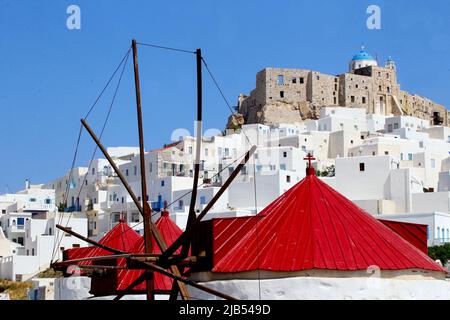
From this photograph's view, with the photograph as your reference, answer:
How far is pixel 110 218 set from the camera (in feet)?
237

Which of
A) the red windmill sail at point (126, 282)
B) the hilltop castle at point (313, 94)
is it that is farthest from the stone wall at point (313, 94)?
the red windmill sail at point (126, 282)

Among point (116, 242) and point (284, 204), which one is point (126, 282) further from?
point (284, 204)

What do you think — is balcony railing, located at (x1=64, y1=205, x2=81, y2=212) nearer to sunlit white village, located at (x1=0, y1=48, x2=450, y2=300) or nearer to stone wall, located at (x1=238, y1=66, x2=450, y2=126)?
sunlit white village, located at (x1=0, y1=48, x2=450, y2=300)

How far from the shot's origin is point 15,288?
5394 cm

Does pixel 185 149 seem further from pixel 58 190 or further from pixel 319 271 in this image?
pixel 319 271

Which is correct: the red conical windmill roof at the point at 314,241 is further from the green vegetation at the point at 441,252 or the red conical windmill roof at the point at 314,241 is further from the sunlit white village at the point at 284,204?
the green vegetation at the point at 441,252

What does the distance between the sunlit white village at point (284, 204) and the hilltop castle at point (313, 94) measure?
0.16m

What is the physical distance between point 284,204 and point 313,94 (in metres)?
93.9

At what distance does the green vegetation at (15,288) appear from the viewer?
50.7 metres

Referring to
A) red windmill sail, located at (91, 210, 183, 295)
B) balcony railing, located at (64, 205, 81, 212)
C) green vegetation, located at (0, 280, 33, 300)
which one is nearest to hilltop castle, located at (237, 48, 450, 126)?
balcony railing, located at (64, 205, 81, 212)

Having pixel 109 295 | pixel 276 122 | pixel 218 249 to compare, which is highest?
pixel 276 122

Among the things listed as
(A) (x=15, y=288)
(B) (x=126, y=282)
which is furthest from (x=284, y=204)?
(A) (x=15, y=288)
